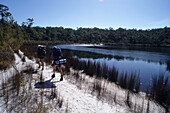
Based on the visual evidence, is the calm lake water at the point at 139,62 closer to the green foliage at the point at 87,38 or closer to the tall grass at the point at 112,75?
the tall grass at the point at 112,75

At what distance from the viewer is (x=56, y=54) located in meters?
4.95

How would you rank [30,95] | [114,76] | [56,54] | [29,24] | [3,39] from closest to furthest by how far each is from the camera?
[30,95] → [56,54] → [3,39] → [114,76] → [29,24]

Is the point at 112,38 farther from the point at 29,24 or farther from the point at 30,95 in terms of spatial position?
the point at 30,95

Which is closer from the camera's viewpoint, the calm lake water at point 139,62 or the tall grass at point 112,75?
the tall grass at point 112,75

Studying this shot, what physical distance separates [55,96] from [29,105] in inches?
32.2

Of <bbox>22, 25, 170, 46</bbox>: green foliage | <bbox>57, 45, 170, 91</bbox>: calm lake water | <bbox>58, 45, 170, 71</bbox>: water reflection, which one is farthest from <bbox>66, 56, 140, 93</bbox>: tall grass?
<bbox>22, 25, 170, 46</bbox>: green foliage

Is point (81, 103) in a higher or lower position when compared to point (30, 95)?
lower

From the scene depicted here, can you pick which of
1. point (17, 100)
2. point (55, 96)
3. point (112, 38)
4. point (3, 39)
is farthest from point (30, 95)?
point (112, 38)

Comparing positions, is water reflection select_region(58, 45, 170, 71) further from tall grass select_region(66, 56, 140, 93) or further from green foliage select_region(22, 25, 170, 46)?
green foliage select_region(22, 25, 170, 46)

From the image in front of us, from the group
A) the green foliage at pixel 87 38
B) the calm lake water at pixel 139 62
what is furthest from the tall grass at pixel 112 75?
the green foliage at pixel 87 38

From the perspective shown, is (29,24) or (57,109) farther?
(29,24)

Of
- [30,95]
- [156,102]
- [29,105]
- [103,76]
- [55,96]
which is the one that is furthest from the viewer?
[103,76]

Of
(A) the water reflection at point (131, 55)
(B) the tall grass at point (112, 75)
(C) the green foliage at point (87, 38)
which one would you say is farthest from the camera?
(C) the green foliage at point (87, 38)

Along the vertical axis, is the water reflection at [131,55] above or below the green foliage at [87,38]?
below
